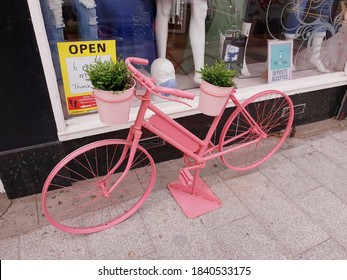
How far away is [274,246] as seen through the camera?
221 cm

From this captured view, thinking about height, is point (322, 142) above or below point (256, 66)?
below

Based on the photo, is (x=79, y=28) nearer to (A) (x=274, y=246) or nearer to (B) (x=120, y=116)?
(B) (x=120, y=116)

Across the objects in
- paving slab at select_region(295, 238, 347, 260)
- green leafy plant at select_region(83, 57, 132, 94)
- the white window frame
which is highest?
green leafy plant at select_region(83, 57, 132, 94)

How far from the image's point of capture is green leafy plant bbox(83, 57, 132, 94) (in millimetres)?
1654

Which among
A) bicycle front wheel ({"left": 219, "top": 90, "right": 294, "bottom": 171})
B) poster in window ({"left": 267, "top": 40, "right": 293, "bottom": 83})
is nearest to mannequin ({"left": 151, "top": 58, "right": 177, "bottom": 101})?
bicycle front wheel ({"left": 219, "top": 90, "right": 294, "bottom": 171})

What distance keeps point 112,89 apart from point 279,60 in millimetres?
2370

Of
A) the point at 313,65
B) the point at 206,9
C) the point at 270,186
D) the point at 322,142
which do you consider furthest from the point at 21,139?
the point at 313,65

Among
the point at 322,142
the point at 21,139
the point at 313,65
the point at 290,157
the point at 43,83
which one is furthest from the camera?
the point at 313,65

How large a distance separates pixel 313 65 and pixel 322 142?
3.33 feet

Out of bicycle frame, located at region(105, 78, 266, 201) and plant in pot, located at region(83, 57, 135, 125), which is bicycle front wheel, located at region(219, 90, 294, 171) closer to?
bicycle frame, located at region(105, 78, 266, 201)

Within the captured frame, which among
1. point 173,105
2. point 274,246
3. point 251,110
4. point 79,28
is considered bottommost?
point 274,246

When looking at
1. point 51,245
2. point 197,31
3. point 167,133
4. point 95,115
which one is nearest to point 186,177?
point 167,133

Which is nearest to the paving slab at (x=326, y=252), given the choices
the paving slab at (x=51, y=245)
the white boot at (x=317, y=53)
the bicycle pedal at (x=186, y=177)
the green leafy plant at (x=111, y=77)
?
the bicycle pedal at (x=186, y=177)

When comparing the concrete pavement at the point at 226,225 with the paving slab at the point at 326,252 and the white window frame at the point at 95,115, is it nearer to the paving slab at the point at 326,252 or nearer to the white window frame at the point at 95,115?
the paving slab at the point at 326,252
